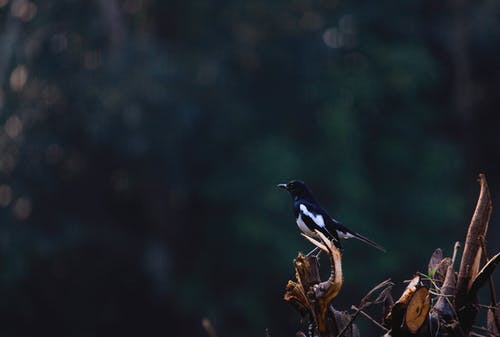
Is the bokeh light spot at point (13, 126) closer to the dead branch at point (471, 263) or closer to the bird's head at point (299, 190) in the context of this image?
the bird's head at point (299, 190)

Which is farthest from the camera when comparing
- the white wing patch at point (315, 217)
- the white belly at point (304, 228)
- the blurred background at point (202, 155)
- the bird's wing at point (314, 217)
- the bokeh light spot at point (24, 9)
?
the bokeh light spot at point (24, 9)

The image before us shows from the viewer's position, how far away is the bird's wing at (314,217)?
647cm

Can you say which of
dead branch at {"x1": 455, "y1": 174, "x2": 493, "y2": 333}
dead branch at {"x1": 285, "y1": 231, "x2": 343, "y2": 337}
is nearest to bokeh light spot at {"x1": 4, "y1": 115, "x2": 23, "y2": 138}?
dead branch at {"x1": 285, "y1": 231, "x2": 343, "y2": 337}

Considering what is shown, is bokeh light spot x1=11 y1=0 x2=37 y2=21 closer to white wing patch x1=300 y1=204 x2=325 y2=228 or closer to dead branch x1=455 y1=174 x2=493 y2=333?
white wing patch x1=300 y1=204 x2=325 y2=228

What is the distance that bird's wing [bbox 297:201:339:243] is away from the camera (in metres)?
6.47

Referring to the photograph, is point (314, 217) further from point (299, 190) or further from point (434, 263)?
point (434, 263)

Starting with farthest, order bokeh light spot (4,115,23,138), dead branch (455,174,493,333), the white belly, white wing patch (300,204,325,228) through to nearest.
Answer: bokeh light spot (4,115,23,138), white wing patch (300,204,325,228), the white belly, dead branch (455,174,493,333)

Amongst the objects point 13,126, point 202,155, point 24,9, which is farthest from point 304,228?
point 24,9

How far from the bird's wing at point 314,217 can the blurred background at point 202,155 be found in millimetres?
13088

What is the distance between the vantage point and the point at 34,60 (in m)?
20.9

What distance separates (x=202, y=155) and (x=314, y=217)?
14.7 meters

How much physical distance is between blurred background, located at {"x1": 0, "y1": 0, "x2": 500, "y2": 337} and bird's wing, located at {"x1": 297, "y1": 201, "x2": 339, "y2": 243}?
42.9ft

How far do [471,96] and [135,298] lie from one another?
927cm

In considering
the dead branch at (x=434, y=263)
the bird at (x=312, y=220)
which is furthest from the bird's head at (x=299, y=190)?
the dead branch at (x=434, y=263)
